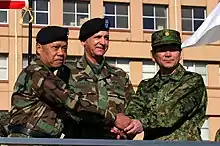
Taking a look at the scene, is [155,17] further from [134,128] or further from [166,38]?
[134,128]

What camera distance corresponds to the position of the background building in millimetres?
37750

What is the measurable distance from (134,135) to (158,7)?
1437 inches

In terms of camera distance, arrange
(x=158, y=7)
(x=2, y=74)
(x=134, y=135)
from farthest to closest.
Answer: (x=158, y=7)
(x=2, y=74)
(x=134, y=135)

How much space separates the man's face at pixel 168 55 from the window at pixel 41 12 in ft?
110

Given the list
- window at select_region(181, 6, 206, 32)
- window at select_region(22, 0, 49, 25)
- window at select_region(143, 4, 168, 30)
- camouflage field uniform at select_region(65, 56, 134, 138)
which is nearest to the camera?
camouflage field uniform at select_region(65, 56, 134, 138)

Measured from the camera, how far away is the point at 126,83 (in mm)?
5344

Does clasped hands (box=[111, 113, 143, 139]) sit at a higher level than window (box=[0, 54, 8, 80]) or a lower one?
lower

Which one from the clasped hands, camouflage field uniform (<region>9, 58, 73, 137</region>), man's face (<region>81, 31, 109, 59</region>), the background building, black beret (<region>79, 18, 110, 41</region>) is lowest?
the clasped hands

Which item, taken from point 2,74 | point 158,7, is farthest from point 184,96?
point 158,7

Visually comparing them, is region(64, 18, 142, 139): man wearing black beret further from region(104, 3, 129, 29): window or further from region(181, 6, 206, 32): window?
region(181, 6, 206, 32): window

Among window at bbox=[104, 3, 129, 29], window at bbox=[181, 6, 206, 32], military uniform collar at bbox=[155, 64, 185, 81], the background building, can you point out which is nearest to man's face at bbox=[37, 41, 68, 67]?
military uniform collar at bbox=[155, 64, 185, 81]

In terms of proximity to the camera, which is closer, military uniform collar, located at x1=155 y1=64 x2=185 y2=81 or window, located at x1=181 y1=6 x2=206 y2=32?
military uniform collar, located at x1=155 y1=64 x2=185 y2=81

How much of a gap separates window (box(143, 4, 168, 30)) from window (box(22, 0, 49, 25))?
5.59 m

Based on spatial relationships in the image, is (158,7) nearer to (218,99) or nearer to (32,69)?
(218,99)
